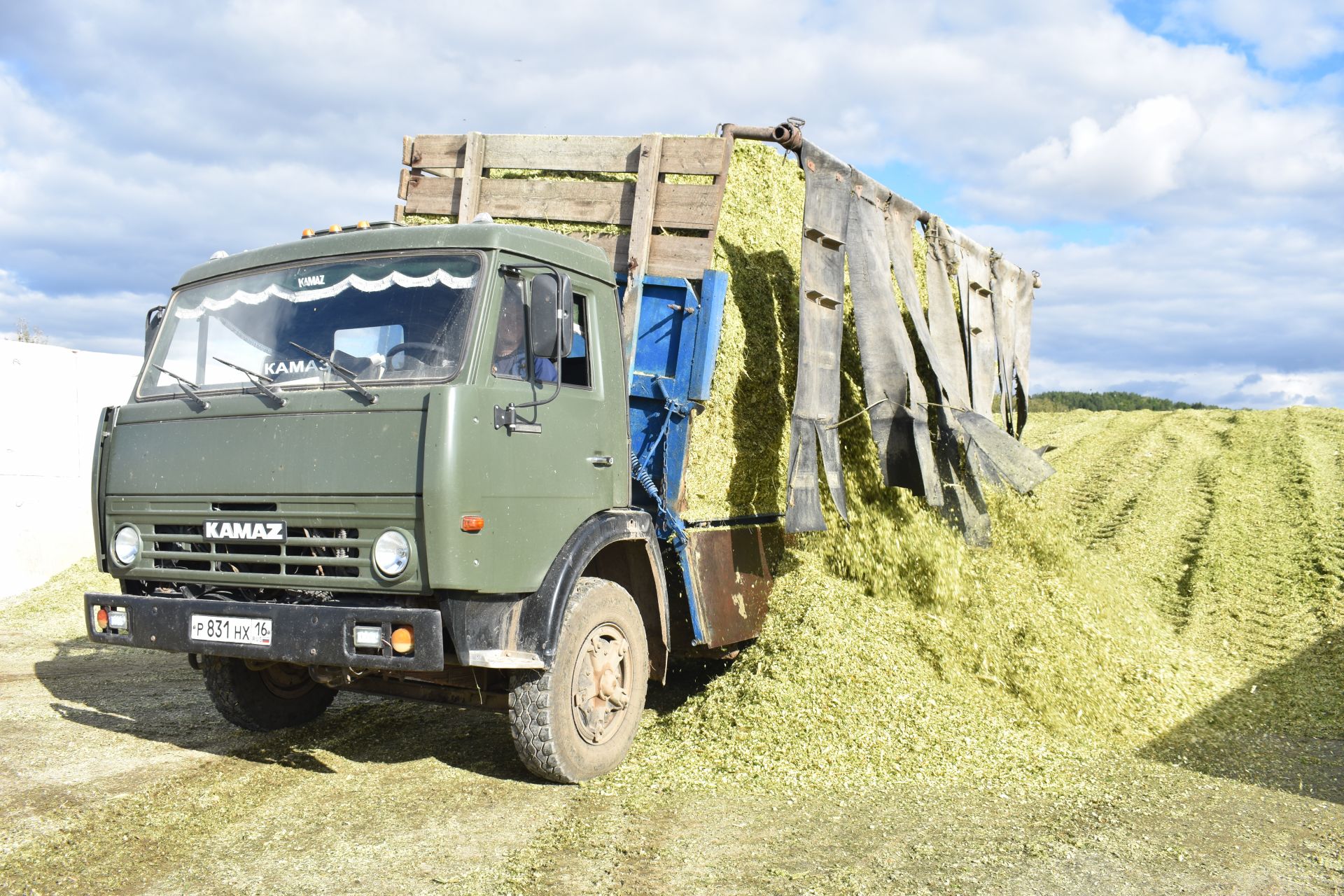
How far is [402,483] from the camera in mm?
4438

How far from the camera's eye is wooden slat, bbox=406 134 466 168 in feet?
23.8

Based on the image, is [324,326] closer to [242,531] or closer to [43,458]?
[242,531]

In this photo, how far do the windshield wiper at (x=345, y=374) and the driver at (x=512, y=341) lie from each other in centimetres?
56

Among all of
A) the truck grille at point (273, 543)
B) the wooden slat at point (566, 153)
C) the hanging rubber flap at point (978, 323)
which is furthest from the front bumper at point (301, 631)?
the hanging rubber flap at point (978, 323)

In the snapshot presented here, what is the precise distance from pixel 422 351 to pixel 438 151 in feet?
10.1

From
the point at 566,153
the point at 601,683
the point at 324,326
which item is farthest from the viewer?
the point at 566,153

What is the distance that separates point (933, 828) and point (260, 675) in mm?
3937

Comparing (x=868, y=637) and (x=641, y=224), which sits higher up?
(x=641, y=224)

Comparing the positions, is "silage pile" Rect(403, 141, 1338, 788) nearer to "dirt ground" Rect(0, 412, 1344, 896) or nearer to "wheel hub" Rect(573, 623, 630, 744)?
"dirt ground" Rect(0, 412, 1344, 896)

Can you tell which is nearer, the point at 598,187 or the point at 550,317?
the point at 550,317

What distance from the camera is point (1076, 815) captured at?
16.1 ft

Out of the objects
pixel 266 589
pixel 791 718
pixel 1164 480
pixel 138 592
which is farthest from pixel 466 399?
pixel 1164 480

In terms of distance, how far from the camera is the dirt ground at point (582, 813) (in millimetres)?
4121

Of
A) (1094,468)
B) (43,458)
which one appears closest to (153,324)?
(43,458)
